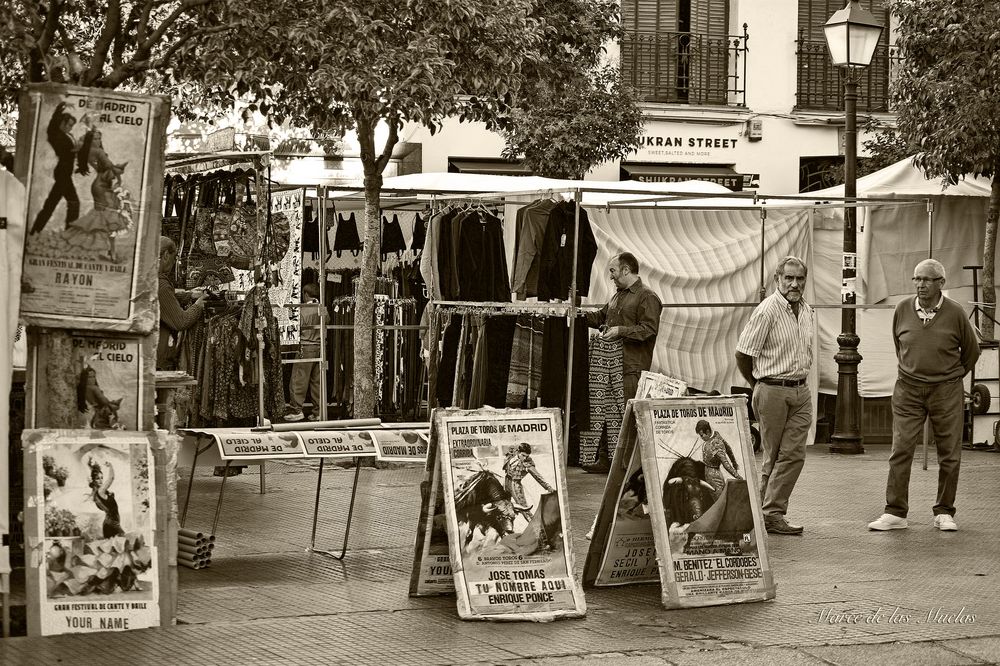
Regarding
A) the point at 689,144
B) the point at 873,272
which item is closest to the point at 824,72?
the point at 689,144

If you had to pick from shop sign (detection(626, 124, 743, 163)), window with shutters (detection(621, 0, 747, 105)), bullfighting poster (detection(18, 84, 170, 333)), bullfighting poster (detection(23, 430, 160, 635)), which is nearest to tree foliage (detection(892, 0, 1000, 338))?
shop sign (detection(626, 124, 743, 163))

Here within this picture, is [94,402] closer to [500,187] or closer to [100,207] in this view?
→ [100,207]

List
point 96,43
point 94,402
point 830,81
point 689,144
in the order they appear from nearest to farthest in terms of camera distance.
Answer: point 94,402
point 96,43
point 689,144
point 830,81

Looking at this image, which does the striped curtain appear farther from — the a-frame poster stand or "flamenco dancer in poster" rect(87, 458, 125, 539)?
"flamenco dancer in poster" rect(87, 458, 125, 539)

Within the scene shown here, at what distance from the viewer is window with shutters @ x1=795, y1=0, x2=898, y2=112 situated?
1058 inches

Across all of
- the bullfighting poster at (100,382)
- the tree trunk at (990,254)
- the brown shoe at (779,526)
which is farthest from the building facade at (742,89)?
the bullfighting poster at (100,382)

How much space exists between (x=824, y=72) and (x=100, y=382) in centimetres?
2207

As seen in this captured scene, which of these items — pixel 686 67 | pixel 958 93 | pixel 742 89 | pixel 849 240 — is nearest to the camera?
pixel 849 240

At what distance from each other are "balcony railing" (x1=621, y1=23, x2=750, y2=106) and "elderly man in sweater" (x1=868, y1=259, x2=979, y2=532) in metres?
16.4

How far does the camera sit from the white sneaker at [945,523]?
1038cm

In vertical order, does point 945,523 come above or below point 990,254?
below

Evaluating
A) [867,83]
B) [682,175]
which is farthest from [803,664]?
[867,83]

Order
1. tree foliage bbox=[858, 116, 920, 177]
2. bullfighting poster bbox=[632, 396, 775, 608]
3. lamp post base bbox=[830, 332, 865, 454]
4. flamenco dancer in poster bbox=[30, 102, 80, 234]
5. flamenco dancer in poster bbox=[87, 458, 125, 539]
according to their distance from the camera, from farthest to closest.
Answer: tree foliage bbox=[858, 116, 920, 177] → lamp post base bbox=[830, 332, 865, 454] → bullfighting poster bbox=[632, 396, 775, 608] → flamenco dancer in poster bbox=[30, 102, 80, 234] → flamenco dancer in poster bbox=[87, 458, 125, 539]

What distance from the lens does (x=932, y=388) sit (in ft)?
34.0
